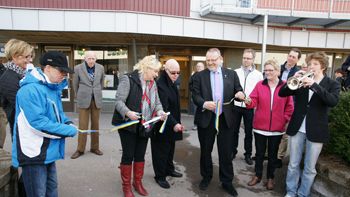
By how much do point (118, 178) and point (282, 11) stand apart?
693cm

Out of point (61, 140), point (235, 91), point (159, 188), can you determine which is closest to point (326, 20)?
point (235, 91)

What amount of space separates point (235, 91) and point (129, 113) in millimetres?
1627

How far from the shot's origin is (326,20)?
349 inches

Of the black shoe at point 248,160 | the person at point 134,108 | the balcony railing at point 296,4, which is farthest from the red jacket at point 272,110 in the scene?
the balcony railing at point 296,4

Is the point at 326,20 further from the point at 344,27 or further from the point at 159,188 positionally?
the point at 159,188

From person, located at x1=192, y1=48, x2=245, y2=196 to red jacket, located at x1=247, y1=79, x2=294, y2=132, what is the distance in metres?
0.39

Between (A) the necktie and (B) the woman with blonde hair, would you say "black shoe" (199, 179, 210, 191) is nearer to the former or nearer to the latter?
(A) the necktie

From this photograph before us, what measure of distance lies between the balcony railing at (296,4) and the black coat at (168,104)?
5.06 metres

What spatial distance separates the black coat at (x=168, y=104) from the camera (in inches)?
156

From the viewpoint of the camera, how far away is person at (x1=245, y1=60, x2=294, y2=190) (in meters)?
Answer: 3.91

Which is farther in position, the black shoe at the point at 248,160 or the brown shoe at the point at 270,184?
the black shoe at the point at 248,160

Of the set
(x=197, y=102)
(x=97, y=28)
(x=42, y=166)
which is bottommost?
(x=42, y=166)

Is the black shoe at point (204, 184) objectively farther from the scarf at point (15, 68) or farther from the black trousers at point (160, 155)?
the scarf at point (15, 68)

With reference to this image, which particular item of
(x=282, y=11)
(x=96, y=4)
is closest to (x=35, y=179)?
(x=96, y=4)
